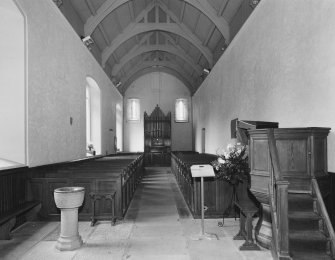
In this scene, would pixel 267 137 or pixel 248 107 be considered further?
pixel 248 107

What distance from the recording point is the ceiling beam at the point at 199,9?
9469 millimetres

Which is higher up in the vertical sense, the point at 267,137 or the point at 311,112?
the point at 311,112

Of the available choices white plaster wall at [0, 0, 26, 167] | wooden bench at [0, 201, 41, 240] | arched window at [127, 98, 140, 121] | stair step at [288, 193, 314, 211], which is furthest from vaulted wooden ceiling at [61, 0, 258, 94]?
stair step at [288, 193, 314, 211]

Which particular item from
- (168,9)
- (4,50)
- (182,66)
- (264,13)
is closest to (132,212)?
(4,50)

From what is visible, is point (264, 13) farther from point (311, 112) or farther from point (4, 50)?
point (4, 50)

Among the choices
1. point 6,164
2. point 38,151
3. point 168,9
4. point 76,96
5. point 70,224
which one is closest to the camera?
point 70,224

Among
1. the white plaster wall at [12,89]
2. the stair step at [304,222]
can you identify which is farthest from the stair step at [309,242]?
the white plaster wall at [12,89]

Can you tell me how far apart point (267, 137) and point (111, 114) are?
38.1 ft

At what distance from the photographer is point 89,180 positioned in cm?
547

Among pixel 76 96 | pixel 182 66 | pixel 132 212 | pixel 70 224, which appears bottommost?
pixel 132 212

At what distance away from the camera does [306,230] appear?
3543 millimetres

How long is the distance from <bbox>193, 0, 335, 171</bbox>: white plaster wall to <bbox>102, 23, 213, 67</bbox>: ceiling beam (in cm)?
279

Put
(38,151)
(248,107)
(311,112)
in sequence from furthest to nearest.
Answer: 1. (248,107)
2. (38,151)
3. (311,112)

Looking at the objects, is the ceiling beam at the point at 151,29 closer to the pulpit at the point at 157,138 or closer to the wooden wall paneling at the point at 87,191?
the pulpit at the point at 157,138
